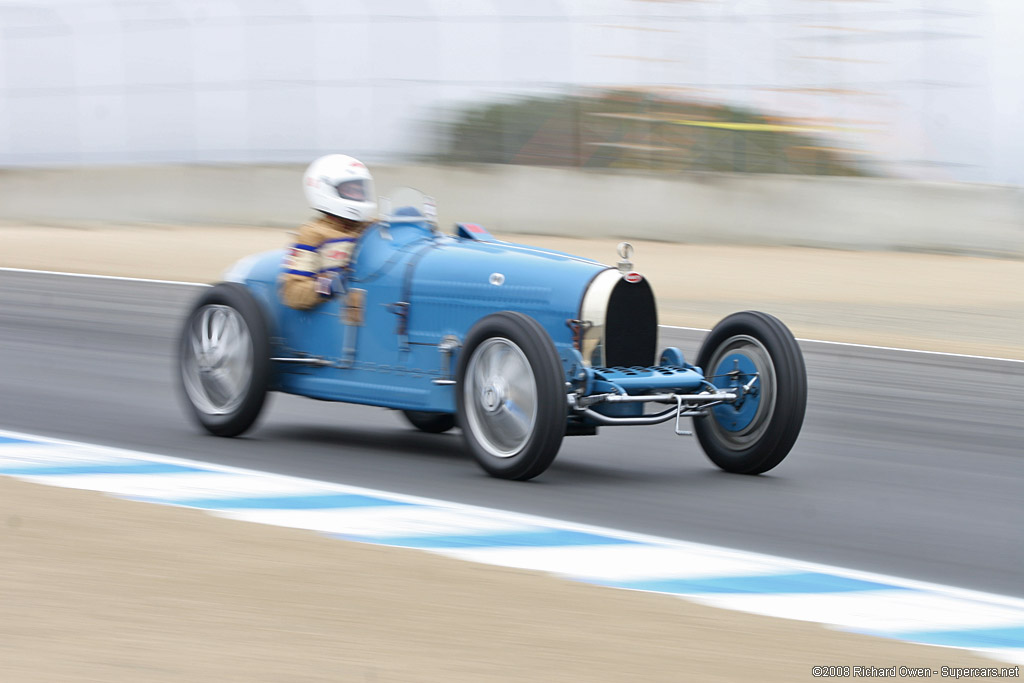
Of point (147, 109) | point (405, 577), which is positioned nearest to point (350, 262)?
point (405, 577)

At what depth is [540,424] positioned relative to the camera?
266 inches

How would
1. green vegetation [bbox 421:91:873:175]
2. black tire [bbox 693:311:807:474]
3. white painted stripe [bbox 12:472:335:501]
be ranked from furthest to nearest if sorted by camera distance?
1. green vegetation [bbox 421:91:873:175]
2. black tire [bbox 693:311:807:474]
3. white painted stripe [bbox 12:472:335:501]

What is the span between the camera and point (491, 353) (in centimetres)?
713

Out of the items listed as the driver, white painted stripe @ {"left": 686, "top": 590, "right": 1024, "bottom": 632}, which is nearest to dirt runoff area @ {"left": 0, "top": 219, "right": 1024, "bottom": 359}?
the driver

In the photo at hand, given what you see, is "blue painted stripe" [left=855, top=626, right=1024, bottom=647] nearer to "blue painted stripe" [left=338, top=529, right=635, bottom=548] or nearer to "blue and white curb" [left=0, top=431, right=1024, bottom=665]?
"blue and white curb" [left=0, top=431, right=1024, bottom=665]

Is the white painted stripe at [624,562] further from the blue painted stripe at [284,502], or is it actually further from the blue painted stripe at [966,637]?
the blue painted stripe at [284,502]

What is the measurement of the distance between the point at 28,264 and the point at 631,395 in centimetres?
1426

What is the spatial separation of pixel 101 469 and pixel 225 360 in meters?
1.36

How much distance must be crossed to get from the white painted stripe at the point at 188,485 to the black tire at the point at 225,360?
1.11m

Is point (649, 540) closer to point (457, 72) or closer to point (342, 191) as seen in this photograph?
point (342, 191)

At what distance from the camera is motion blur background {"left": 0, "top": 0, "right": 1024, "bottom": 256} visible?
21672mm

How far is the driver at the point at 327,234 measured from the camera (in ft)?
26.6

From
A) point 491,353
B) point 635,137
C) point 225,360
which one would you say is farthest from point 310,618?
point 635,137

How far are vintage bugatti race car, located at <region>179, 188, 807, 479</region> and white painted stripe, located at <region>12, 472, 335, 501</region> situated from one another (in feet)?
3.09
